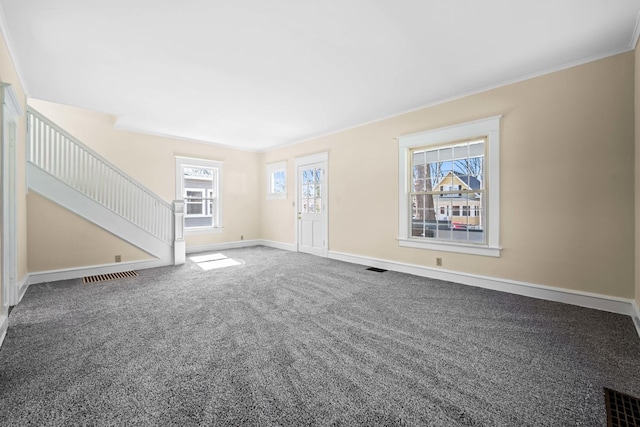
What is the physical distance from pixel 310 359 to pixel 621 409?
1.80m

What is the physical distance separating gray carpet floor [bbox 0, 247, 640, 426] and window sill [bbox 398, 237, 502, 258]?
1.78ft

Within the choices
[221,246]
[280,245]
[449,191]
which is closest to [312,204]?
[280,245]

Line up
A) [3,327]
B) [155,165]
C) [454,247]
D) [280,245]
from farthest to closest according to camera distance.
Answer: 1. [280,245]
2. [155,165]
3. [454,247]
4. [3,327]

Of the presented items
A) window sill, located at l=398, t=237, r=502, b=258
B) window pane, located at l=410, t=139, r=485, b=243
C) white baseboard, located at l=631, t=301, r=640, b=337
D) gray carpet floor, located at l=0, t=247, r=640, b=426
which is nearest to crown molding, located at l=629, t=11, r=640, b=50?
window pane, located at l=410, t=139, r=485, b=243

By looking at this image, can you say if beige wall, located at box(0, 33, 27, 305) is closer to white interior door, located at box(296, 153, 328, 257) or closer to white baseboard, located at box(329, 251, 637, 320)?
white interior door, located at box(296, 153, 328, 257)

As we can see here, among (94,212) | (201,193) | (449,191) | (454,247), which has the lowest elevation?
(454,247)

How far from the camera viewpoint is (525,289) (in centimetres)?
337

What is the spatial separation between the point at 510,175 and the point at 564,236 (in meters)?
0.90

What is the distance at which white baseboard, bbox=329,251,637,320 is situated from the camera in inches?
Result: 112

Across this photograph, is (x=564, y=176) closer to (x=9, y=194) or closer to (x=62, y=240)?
(x=9, y=194)

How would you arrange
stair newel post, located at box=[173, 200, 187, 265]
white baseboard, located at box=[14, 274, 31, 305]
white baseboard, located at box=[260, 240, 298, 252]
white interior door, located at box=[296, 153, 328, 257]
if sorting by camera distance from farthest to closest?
1. white baseboard, located at box=[260, 240, 298, 252]
2. white interior door, located at box=[296, 153, 328, 257]
3. stair newel post, located at box=[173, 200, 187, 265]
4. white baseboard, located at box=[14, 274, 31, 305]

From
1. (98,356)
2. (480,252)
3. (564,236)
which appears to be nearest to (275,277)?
(98,356)

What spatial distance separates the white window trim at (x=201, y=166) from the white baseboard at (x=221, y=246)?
34 centimetres

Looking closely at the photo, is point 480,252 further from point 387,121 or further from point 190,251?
point 190,251
